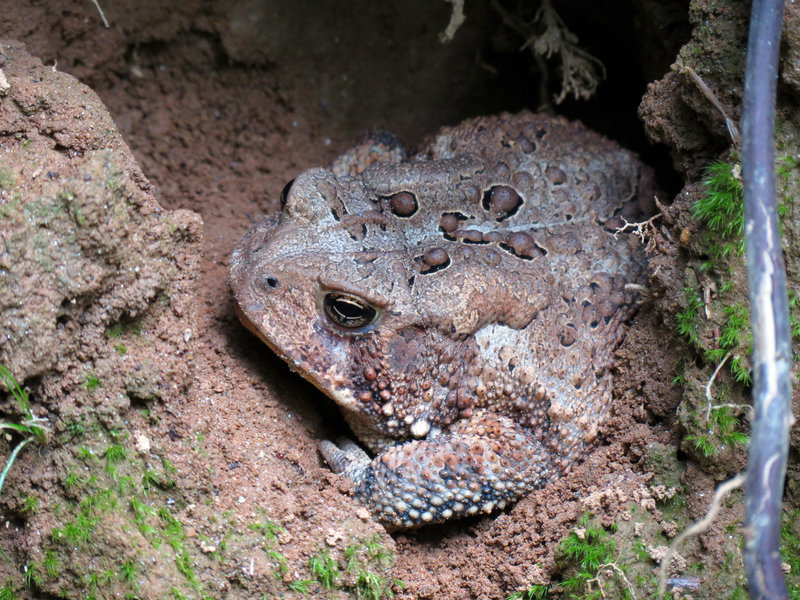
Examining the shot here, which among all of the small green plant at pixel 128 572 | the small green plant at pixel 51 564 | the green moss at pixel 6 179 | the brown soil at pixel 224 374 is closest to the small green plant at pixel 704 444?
the brown soil at pixel 224 374

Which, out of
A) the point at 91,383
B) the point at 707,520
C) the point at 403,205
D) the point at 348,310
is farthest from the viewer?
the point at 403,205

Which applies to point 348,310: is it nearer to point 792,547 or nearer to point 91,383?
point 91,383

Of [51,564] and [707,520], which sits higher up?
[707,520]

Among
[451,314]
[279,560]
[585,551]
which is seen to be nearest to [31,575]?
[279,560]

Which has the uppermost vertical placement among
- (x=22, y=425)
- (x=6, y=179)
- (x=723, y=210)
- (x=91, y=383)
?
(x=723, y=210)

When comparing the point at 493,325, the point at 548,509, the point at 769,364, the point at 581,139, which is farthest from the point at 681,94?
the point at 548,509

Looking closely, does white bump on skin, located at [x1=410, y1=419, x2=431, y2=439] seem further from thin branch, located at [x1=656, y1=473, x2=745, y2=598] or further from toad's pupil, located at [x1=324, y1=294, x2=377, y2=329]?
thin branch, located at [x1=656, y1=473, x2=745, y2=598]
